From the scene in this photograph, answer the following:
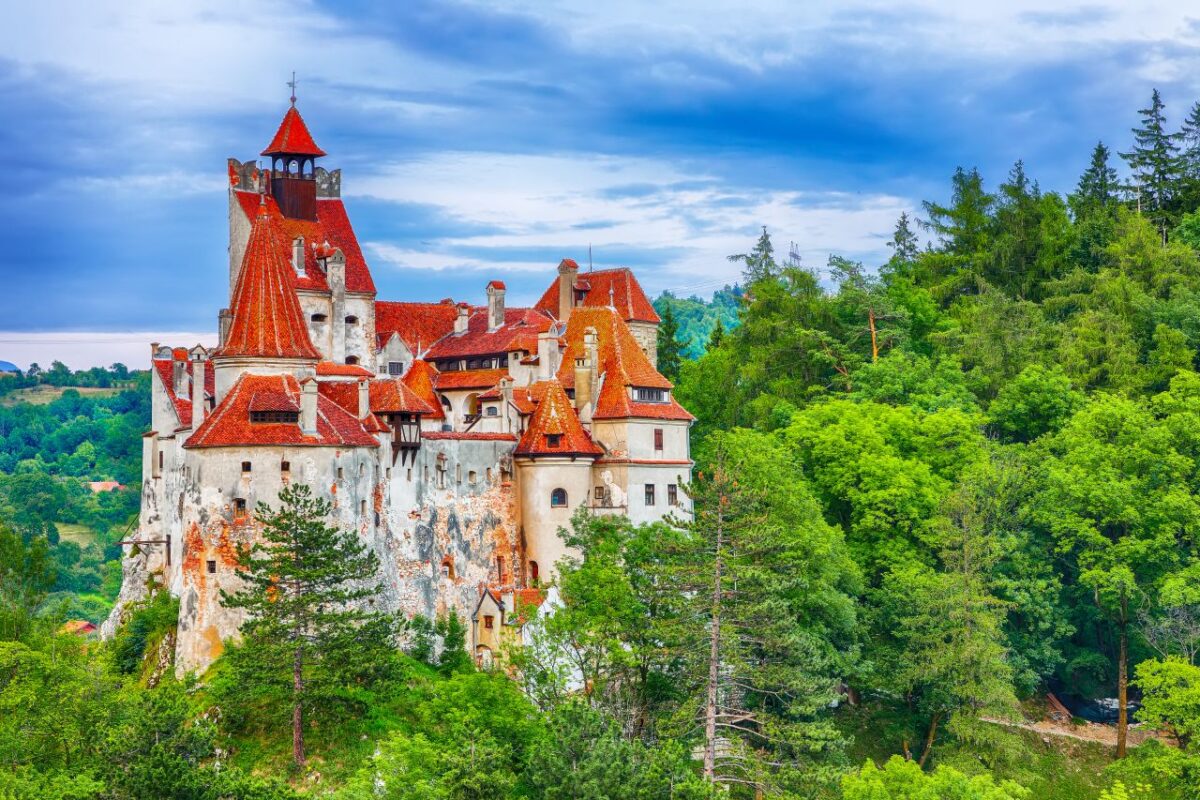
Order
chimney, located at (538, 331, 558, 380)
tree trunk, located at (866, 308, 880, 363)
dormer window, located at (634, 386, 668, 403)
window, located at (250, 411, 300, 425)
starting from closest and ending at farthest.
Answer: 1. window, located at (250, 411, 300, 425)
2. dormer window, located at (634, 386, 668, 403)
3. chimney, located at (538, 331, 558, 380)
4. tree trunk, located at (866, 308, 880, 363)

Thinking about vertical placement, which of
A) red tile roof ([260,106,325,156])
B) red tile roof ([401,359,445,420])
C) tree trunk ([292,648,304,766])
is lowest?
tree trunk ([292,648,304,766])

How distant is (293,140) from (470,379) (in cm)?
1432

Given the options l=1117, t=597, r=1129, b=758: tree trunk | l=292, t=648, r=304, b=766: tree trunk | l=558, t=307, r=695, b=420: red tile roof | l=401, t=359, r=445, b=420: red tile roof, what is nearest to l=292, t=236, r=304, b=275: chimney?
l=401, t=359, r=445, b=420: red tile roof

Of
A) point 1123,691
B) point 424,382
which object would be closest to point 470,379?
point 424,382

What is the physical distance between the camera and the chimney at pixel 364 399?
65562 millimetres

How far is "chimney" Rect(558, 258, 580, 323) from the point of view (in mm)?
79938

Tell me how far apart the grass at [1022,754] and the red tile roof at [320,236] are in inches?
1160

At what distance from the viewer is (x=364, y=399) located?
65.9m

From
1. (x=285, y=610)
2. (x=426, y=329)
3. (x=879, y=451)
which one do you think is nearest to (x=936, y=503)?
(x=879, y=451)

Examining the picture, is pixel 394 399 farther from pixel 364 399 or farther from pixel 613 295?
pixel 613 295

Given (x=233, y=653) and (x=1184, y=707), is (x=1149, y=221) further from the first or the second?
(x=233, y=653)

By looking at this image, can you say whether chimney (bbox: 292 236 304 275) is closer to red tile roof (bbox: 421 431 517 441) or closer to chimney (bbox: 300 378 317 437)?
red tile roof (bbox: 421 431 517 441)

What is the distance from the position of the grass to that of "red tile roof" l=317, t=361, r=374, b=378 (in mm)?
25660

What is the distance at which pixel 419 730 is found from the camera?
58.2 m
